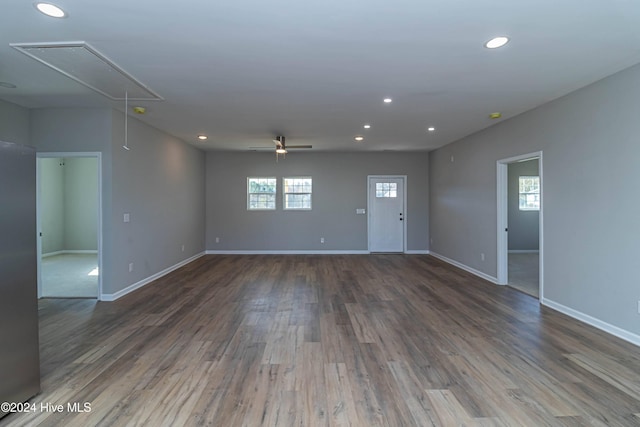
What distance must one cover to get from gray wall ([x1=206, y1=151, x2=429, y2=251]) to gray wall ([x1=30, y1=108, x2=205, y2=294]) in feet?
5.30

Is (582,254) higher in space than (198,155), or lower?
lower

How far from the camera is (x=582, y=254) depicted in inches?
143

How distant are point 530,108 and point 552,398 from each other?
12.3 ft

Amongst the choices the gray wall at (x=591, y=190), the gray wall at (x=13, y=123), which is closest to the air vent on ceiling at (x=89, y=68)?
the gray wall at (x=13, y=123)

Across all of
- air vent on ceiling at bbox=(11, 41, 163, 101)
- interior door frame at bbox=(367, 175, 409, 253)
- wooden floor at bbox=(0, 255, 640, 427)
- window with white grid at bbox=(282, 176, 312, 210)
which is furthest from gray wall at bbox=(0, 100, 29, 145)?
interior door frame at bbox=(367, 175, 409, 253)

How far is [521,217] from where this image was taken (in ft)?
28.2

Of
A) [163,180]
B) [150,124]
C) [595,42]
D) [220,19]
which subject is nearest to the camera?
[220,19]

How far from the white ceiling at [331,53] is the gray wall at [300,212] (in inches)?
141

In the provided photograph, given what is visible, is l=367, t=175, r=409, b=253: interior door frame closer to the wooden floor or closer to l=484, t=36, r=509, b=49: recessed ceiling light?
the wooden floor

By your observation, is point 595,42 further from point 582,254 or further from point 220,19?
point 220,19

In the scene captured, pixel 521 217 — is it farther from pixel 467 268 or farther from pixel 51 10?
pixel 51 10

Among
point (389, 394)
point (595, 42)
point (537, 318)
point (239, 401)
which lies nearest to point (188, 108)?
point (239, 401)

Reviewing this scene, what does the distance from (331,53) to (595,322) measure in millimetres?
3914

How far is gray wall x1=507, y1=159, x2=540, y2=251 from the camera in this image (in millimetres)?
8586
